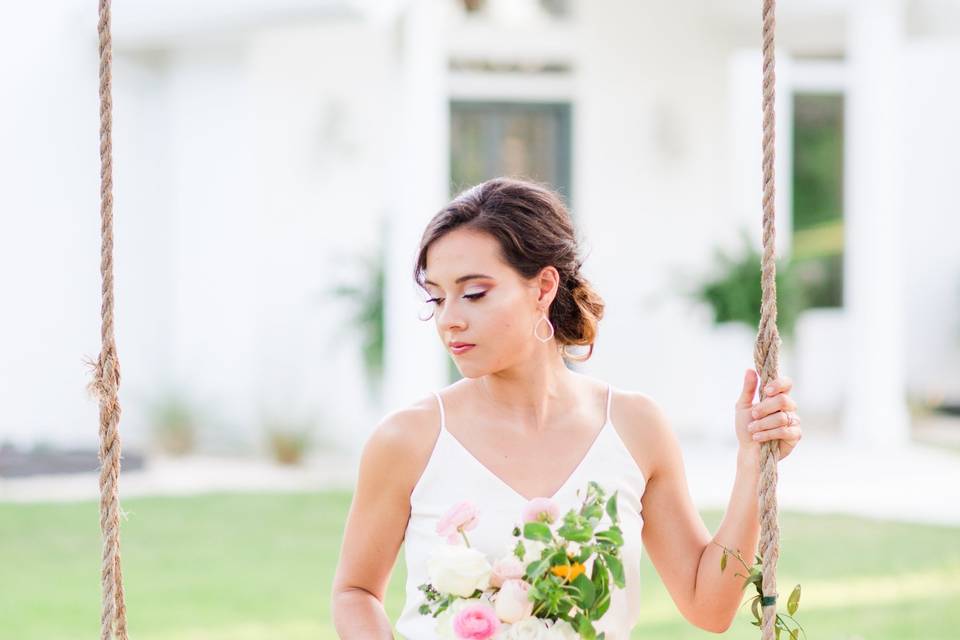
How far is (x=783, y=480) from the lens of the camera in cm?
970

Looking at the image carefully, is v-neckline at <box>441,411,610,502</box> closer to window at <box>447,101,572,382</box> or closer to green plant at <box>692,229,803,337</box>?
green plant at <box>692,229,803,337</box>

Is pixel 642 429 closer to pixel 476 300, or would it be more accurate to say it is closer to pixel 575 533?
pixel 476 300

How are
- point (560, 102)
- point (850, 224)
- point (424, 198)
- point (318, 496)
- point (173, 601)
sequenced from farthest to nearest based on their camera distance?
point (560, 102) < point (850, 224) < point (424, 198) < point (318, 496) < point (173, 601)

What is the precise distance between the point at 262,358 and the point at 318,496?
2444 mm

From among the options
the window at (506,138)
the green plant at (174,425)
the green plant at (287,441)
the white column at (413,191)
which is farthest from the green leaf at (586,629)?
the window at (506,138)

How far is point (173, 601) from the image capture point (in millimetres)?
6516

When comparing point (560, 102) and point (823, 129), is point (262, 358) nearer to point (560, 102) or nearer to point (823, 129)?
point (560, 102)

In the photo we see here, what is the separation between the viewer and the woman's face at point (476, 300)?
2.56 m

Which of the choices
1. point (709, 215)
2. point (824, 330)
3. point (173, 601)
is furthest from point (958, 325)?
point (173, 601)

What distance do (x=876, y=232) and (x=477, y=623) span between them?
948 cm

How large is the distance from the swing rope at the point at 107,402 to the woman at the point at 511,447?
0.50 metres

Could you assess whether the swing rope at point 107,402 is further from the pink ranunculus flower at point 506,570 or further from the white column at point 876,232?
the white column at point 876,232

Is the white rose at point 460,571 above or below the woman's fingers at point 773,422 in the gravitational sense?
below

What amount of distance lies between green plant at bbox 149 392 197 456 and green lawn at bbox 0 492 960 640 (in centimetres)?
224
